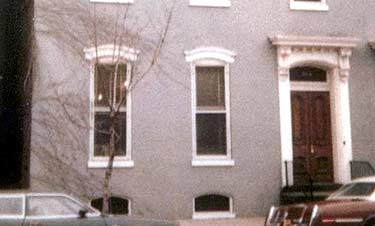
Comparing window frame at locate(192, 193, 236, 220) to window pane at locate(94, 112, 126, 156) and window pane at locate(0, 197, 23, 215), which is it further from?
window pane at locate(0, 197, 23, 215)

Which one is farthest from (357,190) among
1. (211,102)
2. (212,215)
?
(211,102)

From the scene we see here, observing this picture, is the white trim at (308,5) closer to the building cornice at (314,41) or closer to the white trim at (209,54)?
the building cornice at (314,41)

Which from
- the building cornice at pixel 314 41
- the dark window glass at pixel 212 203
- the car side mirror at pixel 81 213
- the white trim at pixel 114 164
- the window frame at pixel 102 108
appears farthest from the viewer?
the building cornice at pixel 314 41

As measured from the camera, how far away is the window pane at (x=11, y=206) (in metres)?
10.3

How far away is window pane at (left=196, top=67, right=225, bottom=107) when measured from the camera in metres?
15.7

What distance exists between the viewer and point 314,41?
15.8 metres

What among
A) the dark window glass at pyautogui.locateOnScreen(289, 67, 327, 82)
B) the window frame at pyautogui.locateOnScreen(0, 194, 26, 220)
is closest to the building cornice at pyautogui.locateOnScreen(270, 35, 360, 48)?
the dark window glass at pyautogui.locateOnScreen(289, 67, 327, 82)

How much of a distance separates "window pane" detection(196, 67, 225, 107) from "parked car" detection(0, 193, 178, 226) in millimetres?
5451

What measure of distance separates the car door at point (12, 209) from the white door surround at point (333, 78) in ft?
23.3

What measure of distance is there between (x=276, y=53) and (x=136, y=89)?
356 cm

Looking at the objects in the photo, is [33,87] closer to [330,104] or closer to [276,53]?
[276,53]

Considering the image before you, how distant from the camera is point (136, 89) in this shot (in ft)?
49.7

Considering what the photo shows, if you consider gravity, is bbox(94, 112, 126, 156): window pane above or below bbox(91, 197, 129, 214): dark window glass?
above

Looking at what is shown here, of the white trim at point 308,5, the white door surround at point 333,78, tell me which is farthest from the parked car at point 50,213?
the white trim at point 308,5
